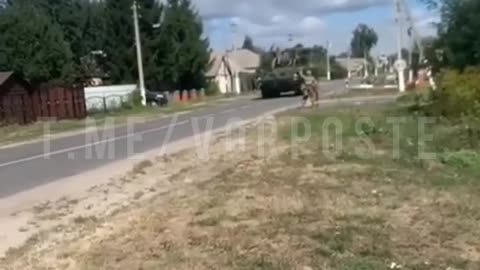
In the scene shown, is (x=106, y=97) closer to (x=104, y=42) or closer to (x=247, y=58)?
(x=104, y=42)

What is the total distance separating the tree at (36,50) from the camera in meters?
53.0

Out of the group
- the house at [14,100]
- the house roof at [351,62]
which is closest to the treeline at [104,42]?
the house at [14,100]

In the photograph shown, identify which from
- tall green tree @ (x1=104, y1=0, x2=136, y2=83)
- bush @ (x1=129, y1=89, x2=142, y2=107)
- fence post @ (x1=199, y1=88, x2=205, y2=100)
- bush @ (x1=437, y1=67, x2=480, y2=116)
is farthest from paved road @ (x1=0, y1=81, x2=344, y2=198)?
fence post @ (x1=199, y1=88, x2=205, y2=100)

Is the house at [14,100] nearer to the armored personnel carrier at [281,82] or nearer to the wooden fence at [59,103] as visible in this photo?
the wooden fence at [59,103]

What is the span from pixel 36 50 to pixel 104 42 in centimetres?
1980

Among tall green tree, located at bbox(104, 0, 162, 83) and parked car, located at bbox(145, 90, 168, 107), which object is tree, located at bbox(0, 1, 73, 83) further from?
tall green tree, located at bbox(104, 0, 162, 83)

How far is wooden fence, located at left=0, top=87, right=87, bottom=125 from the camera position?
1689 inches

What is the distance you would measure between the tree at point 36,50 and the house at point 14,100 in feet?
23.9

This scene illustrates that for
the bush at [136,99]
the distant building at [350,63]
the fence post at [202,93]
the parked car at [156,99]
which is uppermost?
the bush at [136,99]

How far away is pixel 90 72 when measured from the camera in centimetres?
7675

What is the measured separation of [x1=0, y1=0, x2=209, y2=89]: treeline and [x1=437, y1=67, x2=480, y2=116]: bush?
31073mm

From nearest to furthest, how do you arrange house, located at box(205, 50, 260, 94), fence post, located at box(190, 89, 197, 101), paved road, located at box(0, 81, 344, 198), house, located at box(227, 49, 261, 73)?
paved road, located at box(0, 81, 344, 198) → fence post, located at box(190, 89, 197, 101) → house, located at box(205, 50, 260, 94) → house, located at box(227, 49, 261, 73)

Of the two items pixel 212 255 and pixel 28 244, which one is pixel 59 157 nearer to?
pixel 28 244

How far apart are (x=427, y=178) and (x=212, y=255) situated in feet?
18.8
